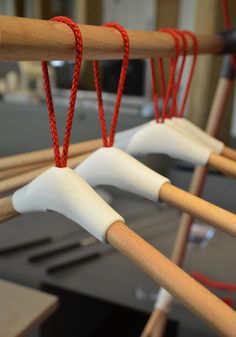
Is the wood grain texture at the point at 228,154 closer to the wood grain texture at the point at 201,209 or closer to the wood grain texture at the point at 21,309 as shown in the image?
the wood grain texture at the point at 201,209

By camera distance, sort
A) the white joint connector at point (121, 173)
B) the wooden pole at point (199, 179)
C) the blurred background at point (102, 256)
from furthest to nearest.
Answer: the blurred background at point (102, 256) → the wooden pole at point (199, 179) → the white joint connector at point (121, 173)

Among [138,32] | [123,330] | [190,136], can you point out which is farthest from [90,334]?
[138,32]

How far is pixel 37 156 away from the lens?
46 centimetres

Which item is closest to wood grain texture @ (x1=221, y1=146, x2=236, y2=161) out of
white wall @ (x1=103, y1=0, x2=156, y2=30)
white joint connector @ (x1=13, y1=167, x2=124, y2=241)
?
white joint connector @ (x1=13, y1=167, x2=124, y2=241)

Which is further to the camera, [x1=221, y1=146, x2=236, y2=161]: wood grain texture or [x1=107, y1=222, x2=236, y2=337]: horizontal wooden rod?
[x1=221, y1=146, x2=236, y2=161]: wood grain texture

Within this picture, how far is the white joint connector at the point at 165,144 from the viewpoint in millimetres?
441

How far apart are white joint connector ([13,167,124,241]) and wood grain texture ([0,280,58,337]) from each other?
247 mm

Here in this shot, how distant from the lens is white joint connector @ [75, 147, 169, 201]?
365mm

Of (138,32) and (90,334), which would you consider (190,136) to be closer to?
(138,32)

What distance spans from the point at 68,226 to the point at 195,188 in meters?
0.48

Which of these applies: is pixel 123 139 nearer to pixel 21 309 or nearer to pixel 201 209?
pixel 201 209

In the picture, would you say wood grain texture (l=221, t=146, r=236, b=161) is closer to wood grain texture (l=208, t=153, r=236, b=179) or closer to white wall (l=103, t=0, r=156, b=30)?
wood grain texture (l=208, t=153, r=236, b=179)

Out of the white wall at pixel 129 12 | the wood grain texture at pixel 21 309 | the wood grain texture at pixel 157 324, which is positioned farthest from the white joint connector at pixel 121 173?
the white wall at pixel 129 12

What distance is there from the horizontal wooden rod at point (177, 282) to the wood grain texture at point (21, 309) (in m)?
0.29
